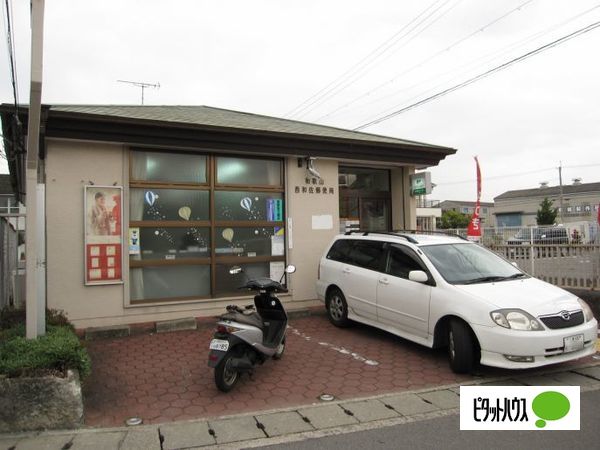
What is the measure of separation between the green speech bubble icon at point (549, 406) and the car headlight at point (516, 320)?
68cm

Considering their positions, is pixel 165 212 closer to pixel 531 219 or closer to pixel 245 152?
pixel 245 152

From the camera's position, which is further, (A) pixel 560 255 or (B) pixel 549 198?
(B) pixel 549 198

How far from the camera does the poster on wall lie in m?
7.38

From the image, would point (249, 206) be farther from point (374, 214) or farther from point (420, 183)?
point (420, 183)

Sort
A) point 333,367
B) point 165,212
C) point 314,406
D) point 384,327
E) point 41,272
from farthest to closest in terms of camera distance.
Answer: point 165,212
point 384,327
point 333,367
point 41,272
point 314,406

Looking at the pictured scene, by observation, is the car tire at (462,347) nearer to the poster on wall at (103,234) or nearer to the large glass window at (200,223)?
the large glass window at (200,223)

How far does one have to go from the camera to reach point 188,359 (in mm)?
6051

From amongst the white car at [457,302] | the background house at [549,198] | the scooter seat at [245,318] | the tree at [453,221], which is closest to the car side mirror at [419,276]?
the white car at [457,302]

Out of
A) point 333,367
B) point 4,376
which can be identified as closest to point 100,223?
point 4,376

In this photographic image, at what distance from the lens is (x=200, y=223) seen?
8.26 meters

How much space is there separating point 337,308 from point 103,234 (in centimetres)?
412

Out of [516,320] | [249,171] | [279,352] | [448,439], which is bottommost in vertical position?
[448,439]

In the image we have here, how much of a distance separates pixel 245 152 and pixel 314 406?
17.1 feet

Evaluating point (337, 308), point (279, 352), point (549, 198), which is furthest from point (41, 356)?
point (549, 198)
